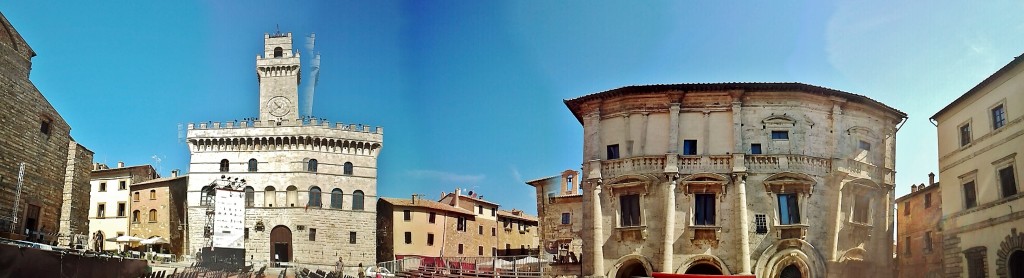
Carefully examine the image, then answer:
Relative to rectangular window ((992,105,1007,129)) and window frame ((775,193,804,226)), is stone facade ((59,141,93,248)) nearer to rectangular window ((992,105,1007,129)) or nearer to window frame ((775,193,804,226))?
window frame ((775,193,804,226))

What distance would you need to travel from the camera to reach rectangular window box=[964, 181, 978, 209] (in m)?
29.2

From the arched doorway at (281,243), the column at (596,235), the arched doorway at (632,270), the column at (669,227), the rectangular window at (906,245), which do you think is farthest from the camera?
the arched doorway at (281,243)

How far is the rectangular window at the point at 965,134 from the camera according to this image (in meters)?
29.8

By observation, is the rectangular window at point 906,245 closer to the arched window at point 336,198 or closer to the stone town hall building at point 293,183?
the stone town hall building at point 293,183

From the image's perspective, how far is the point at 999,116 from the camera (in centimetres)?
2766

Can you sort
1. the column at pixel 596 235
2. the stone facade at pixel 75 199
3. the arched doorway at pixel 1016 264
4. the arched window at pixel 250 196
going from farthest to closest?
the arched window at pixel 250 196 < the stone facade at pixel 75 199 < the column at pixel 596 235 < the arched doorway at pixel 1016 264

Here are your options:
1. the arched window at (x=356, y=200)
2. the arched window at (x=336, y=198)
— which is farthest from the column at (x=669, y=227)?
the arched window at (x=336, y=198)

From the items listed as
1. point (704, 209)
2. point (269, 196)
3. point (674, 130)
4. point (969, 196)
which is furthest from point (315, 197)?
point (969, 196)

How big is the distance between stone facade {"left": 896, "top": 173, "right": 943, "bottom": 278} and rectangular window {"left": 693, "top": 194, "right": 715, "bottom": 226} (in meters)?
12.2

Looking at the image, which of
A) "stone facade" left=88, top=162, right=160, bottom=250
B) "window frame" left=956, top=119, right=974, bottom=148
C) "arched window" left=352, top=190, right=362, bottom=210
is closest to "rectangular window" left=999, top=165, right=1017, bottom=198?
"window frame" left=956, top=119, right=974, bottom=148

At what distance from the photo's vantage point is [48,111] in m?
33.1

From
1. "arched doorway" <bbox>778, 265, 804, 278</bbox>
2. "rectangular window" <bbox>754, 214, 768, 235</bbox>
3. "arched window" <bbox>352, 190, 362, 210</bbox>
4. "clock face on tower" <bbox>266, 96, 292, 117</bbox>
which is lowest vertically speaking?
"arched doorway" <bbox>778, 265, 804, 278</bbox>

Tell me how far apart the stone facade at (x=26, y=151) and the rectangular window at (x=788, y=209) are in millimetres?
27258

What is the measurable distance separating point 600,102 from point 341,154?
2591 cm
